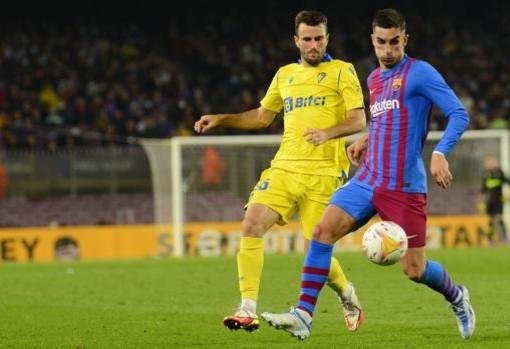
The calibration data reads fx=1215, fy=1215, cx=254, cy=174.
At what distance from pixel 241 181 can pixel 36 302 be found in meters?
12.0

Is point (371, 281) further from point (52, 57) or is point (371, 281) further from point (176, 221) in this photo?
point (52, 57)

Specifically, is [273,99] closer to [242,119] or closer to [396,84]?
[242,119]

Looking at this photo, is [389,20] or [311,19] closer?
[389,20]

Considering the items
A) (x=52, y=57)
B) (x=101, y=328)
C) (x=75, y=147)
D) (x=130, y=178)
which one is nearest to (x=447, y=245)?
(x=130, y=178)

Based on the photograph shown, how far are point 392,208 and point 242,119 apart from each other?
1.63m

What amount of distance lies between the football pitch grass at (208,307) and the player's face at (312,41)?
194cm

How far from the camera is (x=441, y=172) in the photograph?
278 inches

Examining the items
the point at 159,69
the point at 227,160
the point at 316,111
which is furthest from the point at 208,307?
the point at 159,69

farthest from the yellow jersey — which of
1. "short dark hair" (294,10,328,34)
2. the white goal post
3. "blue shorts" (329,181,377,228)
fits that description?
the white goal post

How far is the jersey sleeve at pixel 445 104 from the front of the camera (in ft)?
24.3

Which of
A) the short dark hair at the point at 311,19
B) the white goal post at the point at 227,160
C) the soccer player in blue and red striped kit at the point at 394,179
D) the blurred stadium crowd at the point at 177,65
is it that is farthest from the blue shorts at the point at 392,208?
the blurred stadium crowd at the point at 177,65

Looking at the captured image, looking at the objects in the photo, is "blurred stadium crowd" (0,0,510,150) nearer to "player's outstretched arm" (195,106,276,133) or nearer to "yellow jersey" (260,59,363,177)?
"player's outstretched arm" (195,106,276,133)

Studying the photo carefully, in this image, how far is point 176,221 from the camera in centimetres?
2300

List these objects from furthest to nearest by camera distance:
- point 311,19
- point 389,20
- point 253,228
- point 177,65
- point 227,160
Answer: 1. point 177,65
2. point 227,160
3. point 311,19
4. point 253,228
5. point 389,20
